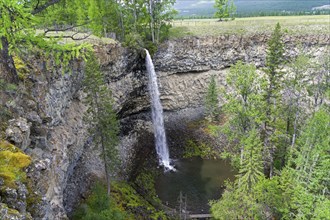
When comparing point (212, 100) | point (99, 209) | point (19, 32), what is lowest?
point (99, 209)

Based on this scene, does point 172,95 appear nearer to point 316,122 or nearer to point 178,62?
point 178,62

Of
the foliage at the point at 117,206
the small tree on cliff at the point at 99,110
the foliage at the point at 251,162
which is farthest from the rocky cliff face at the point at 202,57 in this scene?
the foliage at the point at 251,162

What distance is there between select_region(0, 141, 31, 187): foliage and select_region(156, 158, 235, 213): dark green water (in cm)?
2079

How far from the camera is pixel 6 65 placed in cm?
1109

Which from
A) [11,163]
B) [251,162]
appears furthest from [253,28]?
[11,163]

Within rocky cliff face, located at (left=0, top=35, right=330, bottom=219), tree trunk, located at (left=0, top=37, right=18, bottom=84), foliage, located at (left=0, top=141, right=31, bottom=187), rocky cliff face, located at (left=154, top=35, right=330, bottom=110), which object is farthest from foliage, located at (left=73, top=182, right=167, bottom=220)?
rocky cliff face, located at (left=154, top=35, right=330, bottom=110)

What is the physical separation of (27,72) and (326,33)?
36933mm

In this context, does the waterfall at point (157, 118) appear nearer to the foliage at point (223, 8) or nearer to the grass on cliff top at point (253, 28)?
the grass on cliff top at point (253, 28)

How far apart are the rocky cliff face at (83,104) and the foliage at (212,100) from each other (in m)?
2.68

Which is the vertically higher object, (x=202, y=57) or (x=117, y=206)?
(x=202, y=57)

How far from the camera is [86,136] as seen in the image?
A: 78.7 ft

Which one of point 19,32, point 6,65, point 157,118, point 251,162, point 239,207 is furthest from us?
point 157,118

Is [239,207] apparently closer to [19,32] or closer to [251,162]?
[251,162]

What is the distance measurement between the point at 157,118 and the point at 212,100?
7925 millimetres
